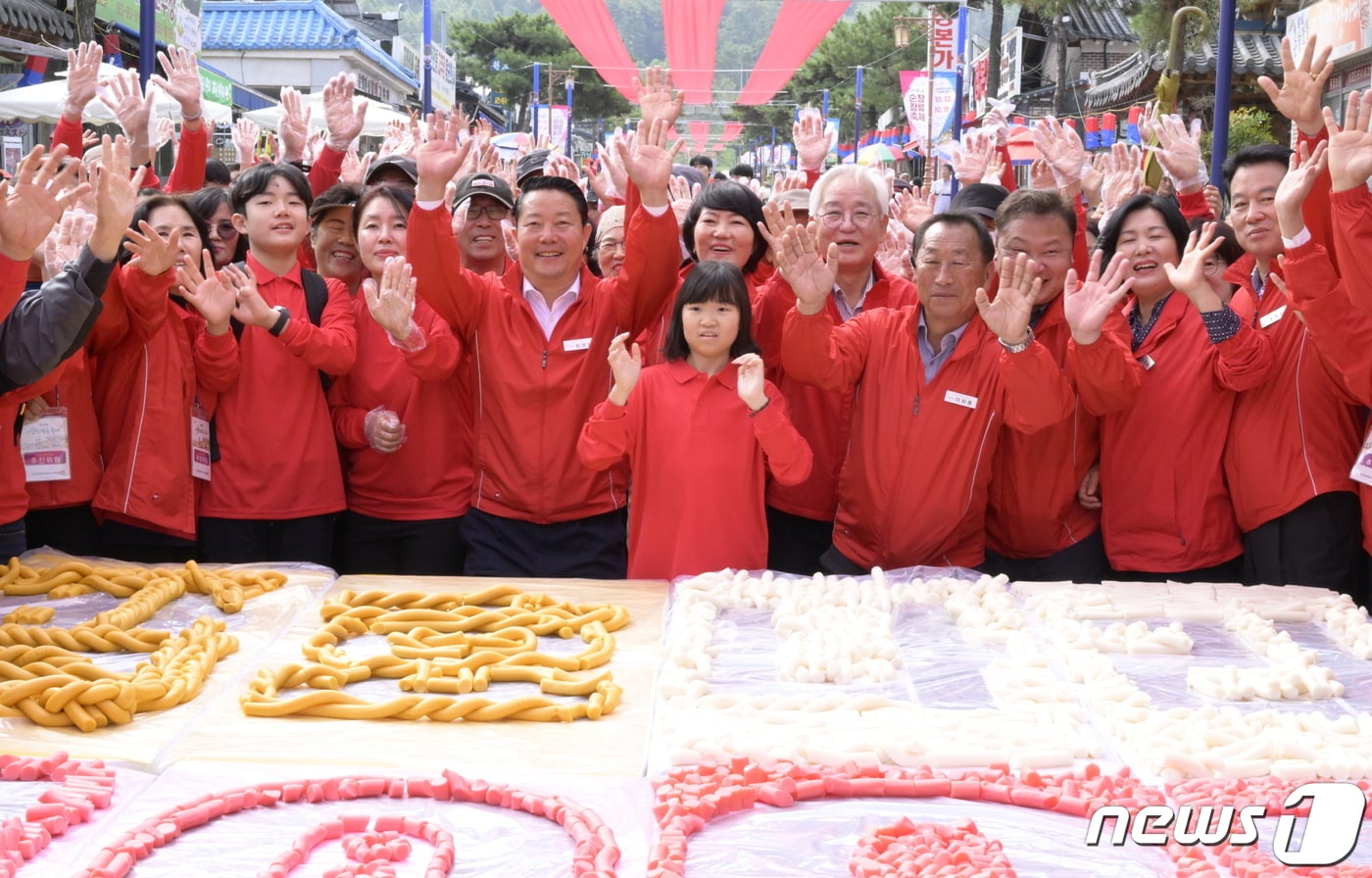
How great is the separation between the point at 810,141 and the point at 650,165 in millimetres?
2514

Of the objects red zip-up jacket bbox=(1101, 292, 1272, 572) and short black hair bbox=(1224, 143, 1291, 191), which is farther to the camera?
short black hair bbox=(1224, 143, 1291, 191)

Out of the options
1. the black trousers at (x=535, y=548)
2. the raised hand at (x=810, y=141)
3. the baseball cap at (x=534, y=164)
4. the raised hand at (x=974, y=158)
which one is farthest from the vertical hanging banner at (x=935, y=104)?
the black trousers at (x=535, y=548)

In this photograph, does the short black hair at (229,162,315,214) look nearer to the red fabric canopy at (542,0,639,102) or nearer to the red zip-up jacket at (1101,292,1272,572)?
the red zip-up jacket at (1101,292,1272,572)

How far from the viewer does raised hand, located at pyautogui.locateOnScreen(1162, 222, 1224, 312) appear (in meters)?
3.78

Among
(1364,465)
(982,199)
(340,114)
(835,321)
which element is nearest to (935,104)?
(340,114)

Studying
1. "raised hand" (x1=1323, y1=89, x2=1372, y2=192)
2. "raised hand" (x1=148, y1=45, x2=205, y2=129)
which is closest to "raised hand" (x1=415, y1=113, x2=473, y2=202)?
"raised hand" (x1=148, y1=45, x2=205, y2=129)

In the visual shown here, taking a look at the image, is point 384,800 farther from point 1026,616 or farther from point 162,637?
point 1026,616

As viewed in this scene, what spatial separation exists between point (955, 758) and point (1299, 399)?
2079mm

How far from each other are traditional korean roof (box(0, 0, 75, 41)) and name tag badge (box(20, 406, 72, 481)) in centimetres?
979

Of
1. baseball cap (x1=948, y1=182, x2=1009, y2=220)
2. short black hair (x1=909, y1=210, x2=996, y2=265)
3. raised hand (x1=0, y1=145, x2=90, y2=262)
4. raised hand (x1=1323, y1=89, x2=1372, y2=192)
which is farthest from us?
baseball cap (x1=948, y1=182, x2=1009, y2=220)

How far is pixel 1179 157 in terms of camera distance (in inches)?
209

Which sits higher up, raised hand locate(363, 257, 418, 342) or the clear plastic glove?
raised hand locate(363, 257, 418, 342)

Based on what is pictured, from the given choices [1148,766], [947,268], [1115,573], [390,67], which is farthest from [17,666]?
[390,67]

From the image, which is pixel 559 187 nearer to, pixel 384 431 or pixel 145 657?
pixel 384 431
